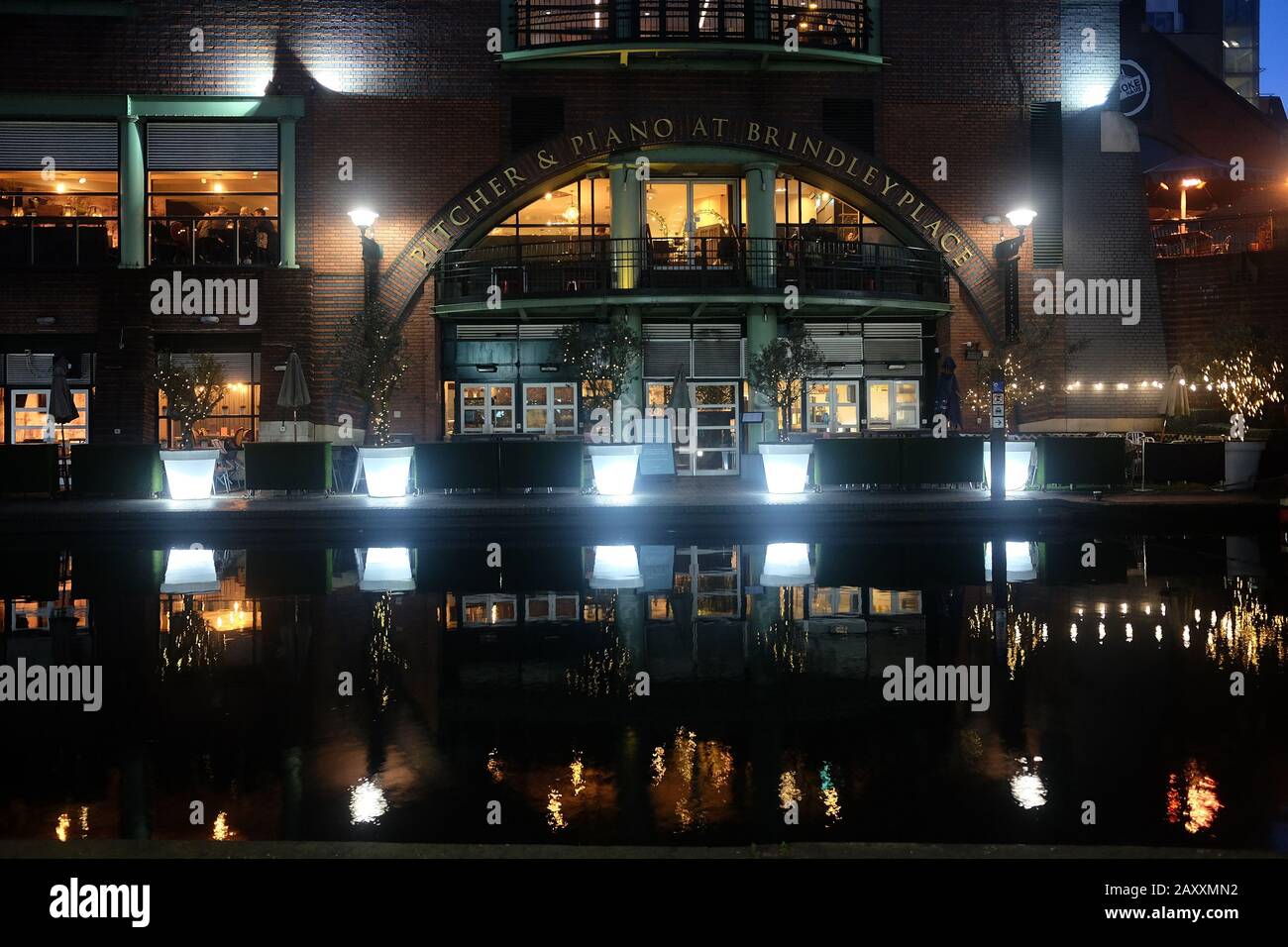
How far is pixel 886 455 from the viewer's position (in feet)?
69.6

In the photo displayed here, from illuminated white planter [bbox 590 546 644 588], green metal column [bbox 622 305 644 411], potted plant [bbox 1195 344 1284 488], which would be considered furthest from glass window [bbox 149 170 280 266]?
potted plant [bbox 1195 344 1284 488]

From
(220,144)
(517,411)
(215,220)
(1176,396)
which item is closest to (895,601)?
(1176,396)

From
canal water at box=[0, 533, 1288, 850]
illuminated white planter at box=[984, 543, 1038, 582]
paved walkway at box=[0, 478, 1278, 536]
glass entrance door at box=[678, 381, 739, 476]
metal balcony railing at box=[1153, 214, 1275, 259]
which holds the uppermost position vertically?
metal balcony railing at box=[1153, 214, 1275, 259]

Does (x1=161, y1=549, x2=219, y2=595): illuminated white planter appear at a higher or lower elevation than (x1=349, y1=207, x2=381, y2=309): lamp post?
lower

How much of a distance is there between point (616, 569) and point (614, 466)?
8373 millimetres

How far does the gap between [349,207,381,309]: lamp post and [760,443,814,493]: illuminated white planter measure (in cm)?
1119

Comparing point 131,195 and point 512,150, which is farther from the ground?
point 512,150

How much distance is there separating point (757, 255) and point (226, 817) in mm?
24832

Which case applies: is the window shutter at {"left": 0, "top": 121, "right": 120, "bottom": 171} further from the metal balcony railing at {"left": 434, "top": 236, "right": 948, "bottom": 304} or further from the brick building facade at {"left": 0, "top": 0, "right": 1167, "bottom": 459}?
the metal balcony railing at {"left": 434, "top": 236, "right": 948, "bottom": 304}

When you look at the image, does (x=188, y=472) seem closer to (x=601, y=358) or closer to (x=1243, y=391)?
(x=601, y=358)

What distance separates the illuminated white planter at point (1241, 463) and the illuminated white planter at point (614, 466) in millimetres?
12531

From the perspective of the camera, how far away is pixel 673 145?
2830 cm

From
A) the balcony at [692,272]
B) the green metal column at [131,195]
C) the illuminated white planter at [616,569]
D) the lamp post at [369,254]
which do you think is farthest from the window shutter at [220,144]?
the illuminated white planter at [616,569]

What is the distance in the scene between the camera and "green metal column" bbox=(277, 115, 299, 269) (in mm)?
27703
